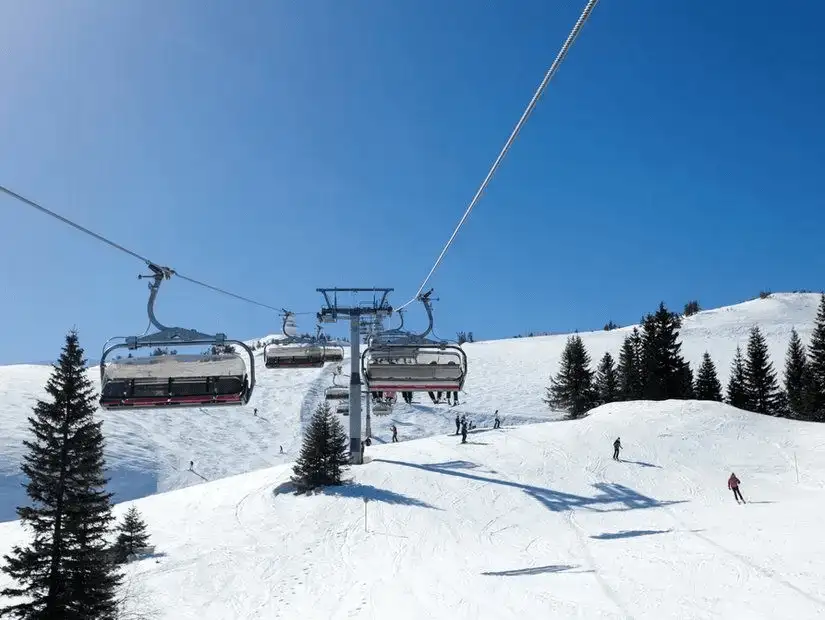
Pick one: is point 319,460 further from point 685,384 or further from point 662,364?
point 685,384

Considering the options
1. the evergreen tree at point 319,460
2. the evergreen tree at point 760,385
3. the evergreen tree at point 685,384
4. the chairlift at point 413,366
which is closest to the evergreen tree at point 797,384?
the evergreen tree at point 760,385

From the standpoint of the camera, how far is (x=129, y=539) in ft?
75.0

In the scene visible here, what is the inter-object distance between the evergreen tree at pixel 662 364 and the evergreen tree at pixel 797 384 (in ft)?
29.9

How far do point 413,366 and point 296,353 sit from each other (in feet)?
23.7

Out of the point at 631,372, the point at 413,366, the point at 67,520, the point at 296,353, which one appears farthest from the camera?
the point at 631,372

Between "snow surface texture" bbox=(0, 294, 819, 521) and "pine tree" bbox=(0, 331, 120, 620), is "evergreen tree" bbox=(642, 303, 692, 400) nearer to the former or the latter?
"snow surface texture" bbox=(0, 294, 819, 521)

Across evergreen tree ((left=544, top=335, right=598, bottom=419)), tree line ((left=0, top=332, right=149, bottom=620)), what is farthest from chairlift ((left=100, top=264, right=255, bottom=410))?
evergreen tree ((left=544, top=335, right=598, bottom=419))

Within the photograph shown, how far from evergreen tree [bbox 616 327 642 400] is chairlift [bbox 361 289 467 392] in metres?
49.2

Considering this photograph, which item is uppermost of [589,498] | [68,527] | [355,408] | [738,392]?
[738,392]

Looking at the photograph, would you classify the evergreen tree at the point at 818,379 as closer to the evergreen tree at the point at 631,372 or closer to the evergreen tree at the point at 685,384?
the evergreen tree at the point at 685,384

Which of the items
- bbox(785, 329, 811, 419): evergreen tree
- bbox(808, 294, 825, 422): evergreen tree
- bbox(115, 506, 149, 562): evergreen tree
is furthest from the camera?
bbox(785, 329, 811, 419): evergreen tree

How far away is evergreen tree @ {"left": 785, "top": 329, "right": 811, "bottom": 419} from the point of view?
54.8 meters

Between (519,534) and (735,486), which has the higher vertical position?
(735,486)

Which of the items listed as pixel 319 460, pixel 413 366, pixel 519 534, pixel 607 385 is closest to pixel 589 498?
pixel 519 534
